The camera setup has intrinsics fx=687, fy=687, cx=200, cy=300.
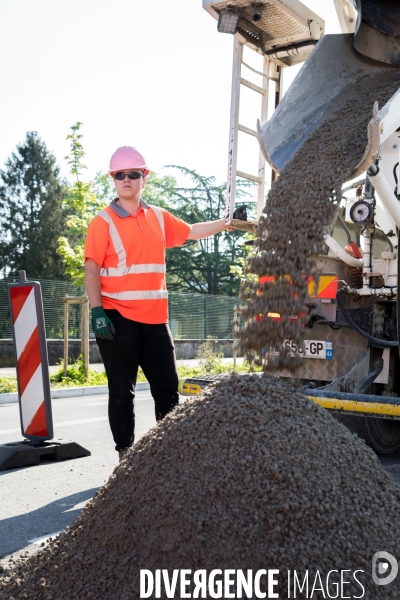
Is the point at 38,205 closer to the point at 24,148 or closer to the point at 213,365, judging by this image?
the point at 24,148

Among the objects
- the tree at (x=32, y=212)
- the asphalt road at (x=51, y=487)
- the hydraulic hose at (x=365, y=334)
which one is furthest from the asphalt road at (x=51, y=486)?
the tree at (x=32, y=212)

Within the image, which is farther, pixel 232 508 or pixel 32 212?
pixel 32 212

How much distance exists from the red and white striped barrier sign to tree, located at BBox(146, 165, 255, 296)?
28.3 meters

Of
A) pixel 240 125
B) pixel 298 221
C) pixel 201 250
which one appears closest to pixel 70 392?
pixel 240 125

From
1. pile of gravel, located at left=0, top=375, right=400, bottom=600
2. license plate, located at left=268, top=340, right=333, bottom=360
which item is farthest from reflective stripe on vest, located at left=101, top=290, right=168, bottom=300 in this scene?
pile of gravel, located at left=0, top=375, right=400, bottom=600

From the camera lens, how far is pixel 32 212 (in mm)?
34000

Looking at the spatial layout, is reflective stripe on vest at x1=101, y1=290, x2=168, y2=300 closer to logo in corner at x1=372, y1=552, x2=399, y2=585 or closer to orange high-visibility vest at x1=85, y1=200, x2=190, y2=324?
orange high-visibility vest at x1=85, y1=200, x2=190, y2=324

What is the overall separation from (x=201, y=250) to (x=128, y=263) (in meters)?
30.1

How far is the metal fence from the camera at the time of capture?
663 inches

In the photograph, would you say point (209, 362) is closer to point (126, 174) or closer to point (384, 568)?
point (126, 174)

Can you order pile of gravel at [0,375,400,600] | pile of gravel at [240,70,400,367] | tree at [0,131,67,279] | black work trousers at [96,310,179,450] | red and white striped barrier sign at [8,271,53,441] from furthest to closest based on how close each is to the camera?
tree at [0,131,67,279] < red and white striped barrier sign at [8,271,53,441] < black work trousers at [96,310,179,450] < pile of gravel at [240,70,400,367] < pile of gravel at [0,375,400,600]

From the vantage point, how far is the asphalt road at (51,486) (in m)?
3.05

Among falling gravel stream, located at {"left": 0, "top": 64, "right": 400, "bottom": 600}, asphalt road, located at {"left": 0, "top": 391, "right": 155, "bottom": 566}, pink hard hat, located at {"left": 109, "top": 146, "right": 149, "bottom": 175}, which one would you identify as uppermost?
pink hard hat, located at {"left": 109, "top": 146, "right": 149, "bottom": 175}

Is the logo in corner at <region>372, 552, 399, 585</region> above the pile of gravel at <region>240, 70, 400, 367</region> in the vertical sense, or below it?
below
